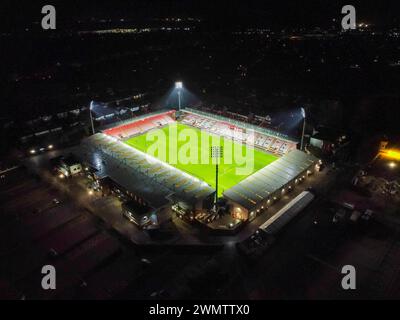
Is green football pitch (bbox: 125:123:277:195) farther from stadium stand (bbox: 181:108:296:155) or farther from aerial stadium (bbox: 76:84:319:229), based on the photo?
stadium stand (bbox: 181:108:296:155)

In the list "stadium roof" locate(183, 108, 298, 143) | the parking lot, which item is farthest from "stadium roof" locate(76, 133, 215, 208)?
"stadium roof" locate(183, 108, 298, 143)

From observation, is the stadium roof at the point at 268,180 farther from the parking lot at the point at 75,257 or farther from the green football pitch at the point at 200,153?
the parking lot at the point at 75,257

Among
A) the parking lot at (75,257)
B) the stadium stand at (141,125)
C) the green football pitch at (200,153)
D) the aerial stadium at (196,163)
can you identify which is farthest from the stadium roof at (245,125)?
the parking lot at (75,257)

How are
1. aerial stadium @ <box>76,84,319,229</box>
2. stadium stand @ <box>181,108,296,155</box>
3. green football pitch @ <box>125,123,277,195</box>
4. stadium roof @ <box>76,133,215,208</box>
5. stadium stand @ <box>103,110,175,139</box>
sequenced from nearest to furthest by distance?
aerial stadium @ <box>76,84,319,229</box>, stadium roof @ <box>76,133,215,208</box>, green football pitch @ <box>125,123,277,195</box>, stadium stand @ <box>181,108,296,155</box>, stadium stand @ <box>103,110,175,139</box>

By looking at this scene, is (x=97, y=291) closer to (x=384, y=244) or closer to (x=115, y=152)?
(x=115, y=152)

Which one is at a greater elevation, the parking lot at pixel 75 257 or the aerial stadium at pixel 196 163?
the aerial stadium at pixel 196 163
